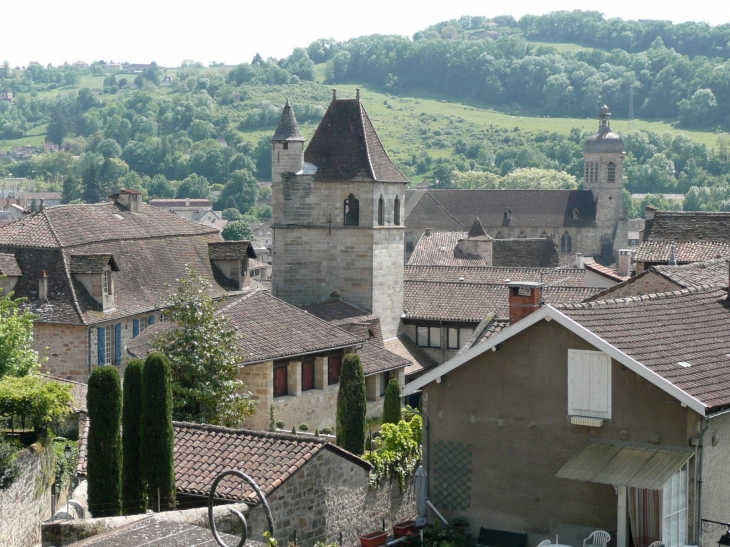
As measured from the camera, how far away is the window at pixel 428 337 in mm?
48875

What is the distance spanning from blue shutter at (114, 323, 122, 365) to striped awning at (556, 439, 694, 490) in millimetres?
24604

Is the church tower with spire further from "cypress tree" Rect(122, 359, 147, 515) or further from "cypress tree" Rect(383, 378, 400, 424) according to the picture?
"cypress tree" Rect(122, 359, 147, 515)

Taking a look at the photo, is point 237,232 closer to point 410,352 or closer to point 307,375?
point 410,352

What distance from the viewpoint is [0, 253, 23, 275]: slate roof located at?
39312 mm

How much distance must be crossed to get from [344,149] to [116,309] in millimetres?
12551

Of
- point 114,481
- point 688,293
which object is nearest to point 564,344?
point 688,293

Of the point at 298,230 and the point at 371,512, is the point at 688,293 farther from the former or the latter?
the point at 298,230

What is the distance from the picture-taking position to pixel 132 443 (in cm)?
2178

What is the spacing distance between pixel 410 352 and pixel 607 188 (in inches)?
3359

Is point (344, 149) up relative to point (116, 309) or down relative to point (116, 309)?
up

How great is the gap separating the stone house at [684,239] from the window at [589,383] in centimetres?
1740

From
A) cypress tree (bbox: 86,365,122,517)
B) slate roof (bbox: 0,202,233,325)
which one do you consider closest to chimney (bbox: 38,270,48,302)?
slate roof (bbox: 0,202,233,325)

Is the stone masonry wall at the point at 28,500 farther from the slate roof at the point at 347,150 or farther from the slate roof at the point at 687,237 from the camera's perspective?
the slate roof at the point at 347,150

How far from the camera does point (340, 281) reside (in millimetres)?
48031
